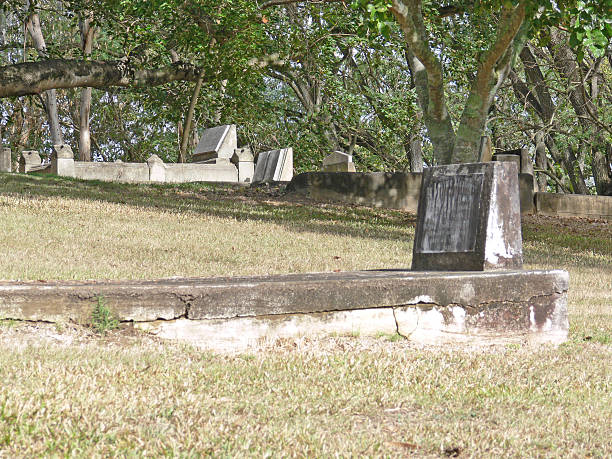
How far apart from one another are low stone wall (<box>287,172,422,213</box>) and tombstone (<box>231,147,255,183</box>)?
8782 mm

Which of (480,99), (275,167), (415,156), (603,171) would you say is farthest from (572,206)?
(415,156)

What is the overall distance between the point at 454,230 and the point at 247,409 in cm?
360

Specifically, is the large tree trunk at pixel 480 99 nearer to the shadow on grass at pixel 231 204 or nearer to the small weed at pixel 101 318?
the shadow on grass at pixel 231 204

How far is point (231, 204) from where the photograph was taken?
17.3 meters

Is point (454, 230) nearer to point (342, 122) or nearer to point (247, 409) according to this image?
point (247, 409)

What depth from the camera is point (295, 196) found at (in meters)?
19.5

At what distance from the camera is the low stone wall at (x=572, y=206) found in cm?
1977

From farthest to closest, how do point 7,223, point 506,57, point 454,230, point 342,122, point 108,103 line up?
point 108,103, point 342,122, point 506,57, point 7,223, point 454,230

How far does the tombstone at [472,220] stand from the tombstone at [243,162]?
20857 mm

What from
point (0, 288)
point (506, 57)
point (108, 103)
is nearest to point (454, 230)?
point (0, 288)

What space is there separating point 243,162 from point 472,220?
21.5 meters

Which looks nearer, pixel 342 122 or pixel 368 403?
pixel 368 403

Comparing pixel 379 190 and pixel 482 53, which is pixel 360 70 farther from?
pixel 482 53

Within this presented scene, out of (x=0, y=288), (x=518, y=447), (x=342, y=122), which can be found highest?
(x=342, y=122)
